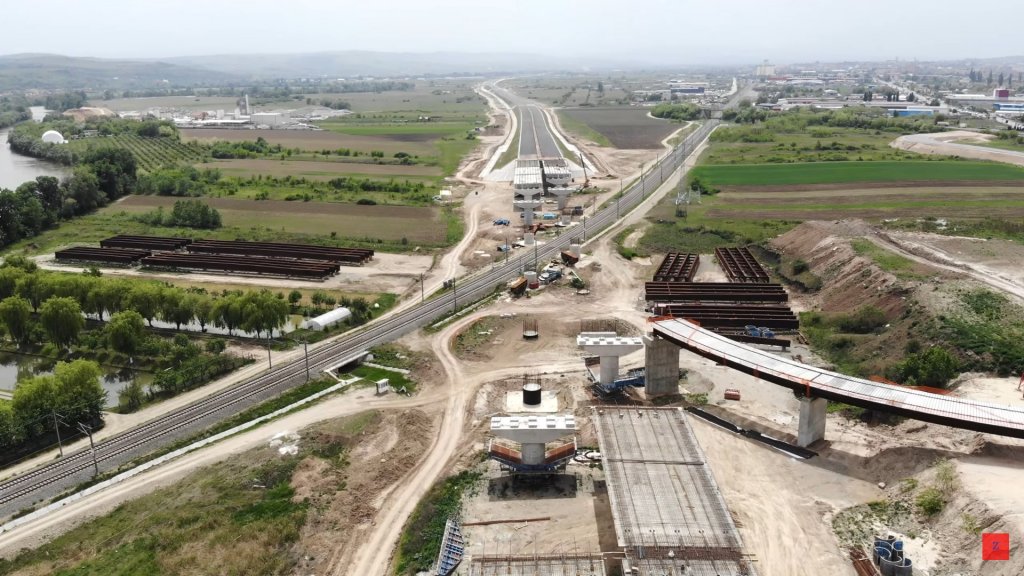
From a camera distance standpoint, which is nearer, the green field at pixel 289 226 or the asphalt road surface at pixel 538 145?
the green field at pixel 289 226

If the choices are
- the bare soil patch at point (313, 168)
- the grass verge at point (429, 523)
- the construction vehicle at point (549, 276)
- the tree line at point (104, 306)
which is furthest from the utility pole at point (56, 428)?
the bare soil patch at point (313, 168)

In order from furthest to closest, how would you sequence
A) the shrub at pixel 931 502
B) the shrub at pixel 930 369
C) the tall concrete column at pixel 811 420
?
the shrub at pixel 930 369, the tall concrete column at pixel 811 420, the shrub at pixel 931 502

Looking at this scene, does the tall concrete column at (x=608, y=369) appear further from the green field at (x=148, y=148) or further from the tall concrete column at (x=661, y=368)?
the green field at (x=148, y=148)

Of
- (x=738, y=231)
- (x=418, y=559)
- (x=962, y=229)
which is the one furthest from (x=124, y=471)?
(x=962, y=229)

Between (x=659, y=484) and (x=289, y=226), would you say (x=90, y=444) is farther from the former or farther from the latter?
(x=289, y=226)

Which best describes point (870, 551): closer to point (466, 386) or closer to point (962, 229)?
point (466, 386)

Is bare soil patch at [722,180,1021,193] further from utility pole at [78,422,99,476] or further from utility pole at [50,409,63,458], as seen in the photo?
utility pole at [50,409,63,458]

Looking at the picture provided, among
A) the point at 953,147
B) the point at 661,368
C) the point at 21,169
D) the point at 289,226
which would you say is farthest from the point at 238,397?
the point at 953,147
